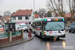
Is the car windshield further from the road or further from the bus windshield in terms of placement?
the road

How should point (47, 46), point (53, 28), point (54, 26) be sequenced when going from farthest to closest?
point (54, 26), point (53, 28), point (47, 46)

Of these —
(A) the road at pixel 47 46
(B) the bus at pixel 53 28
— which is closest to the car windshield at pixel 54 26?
(B) the bus at pixel 53 28

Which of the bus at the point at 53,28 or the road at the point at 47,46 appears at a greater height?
the bus at the point at 53,28

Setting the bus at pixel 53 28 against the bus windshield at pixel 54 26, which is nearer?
the bus at pixel 53 28

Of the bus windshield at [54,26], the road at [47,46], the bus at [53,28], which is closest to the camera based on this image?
the road at [47,46]

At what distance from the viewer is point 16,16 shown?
6141 cm

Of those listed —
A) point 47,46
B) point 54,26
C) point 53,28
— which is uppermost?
point 54,26

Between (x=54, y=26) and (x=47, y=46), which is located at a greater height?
(x=54, y=26)

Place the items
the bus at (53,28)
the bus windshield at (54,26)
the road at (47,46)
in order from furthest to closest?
1. the bus windshield at (54,26)
2. the bus at (53,28)
3. the road at (47,46)

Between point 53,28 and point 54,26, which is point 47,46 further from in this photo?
point 54,26

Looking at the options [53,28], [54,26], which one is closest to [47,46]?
[53,28]

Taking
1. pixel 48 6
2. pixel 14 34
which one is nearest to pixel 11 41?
pixel 14 34

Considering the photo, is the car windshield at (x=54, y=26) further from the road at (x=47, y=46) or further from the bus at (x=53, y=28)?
the road at (x=47, y=46)

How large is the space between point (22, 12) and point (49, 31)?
1942 inches
